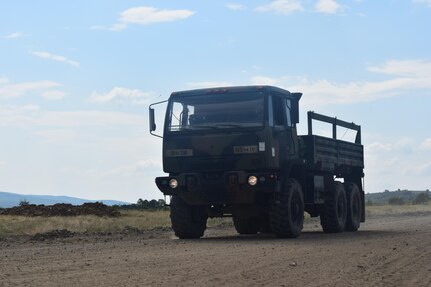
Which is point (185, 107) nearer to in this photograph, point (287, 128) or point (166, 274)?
point (287, 128)

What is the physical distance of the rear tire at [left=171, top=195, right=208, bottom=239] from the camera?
1853 cm

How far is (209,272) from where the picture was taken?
35.6 feet

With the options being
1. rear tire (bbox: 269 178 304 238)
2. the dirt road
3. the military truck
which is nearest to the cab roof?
the military truck

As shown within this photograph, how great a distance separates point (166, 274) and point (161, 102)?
8.15 m

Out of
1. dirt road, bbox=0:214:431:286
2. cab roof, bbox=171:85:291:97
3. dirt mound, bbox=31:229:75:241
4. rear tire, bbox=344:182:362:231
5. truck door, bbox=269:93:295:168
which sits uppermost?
cab roof, bbox=171:85:291:97

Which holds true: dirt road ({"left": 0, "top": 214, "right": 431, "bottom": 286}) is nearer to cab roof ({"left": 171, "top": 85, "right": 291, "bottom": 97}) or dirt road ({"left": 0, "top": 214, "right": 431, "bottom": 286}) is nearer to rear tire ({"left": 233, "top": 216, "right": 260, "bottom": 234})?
cab roof ({"left": 171, "top": 85, "right": 291, "bottom": 97})

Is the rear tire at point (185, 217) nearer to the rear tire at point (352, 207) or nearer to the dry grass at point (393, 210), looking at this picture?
the rear tire at point (352, 207)

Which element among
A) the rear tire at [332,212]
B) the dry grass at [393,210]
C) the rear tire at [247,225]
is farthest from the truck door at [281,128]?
the dry grass at [393,210]

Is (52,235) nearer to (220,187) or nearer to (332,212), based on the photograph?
(220,187)

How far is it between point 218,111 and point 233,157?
44.9 inches

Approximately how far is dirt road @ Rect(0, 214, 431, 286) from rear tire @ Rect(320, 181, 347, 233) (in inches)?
Answer: 175

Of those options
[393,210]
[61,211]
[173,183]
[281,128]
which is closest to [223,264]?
[173,183]

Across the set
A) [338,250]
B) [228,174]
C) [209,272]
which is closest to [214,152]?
[228,174]

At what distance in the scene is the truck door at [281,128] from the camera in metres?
17.7
